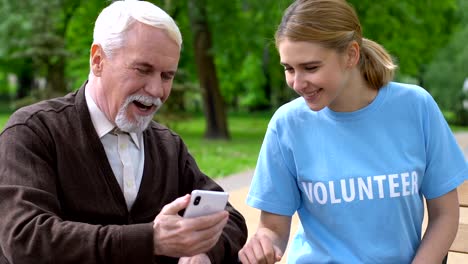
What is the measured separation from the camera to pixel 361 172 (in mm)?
2445

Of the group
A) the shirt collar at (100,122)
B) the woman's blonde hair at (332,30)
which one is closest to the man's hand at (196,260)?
the shirt collar at (100,122)

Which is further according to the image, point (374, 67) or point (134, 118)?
point (374, 67)

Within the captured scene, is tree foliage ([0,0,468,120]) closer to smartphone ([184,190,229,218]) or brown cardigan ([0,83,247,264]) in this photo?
brown cardigan ([0,83,247,264])

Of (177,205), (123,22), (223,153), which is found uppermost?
(123,22)

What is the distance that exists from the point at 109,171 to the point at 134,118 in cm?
19

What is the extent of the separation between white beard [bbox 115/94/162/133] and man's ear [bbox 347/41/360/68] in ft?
2.18

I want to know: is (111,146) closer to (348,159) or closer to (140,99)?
(140,99)

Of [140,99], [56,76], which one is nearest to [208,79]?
[56,76]

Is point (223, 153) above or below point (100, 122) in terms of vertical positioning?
below

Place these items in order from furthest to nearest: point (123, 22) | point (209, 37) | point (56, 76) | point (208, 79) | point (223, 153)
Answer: point (56, 76), point (208, 79), point (209, 37), point (223, 153), point (123, 22)

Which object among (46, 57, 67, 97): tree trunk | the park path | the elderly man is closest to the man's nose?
the elderly man

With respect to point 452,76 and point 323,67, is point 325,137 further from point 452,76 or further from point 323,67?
point 452,76

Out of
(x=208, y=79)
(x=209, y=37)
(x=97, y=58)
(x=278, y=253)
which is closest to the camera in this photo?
(x=97, y=58)

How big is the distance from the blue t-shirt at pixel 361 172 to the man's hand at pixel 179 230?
55cm
